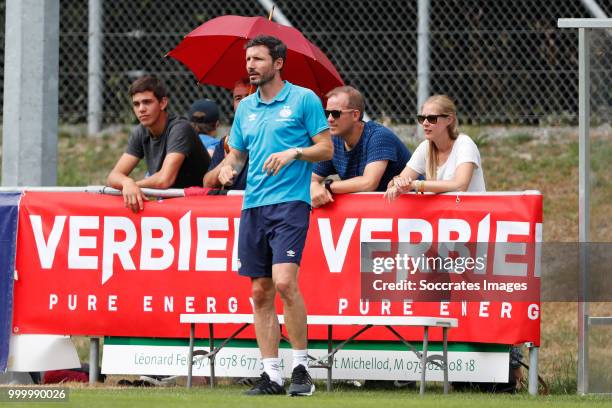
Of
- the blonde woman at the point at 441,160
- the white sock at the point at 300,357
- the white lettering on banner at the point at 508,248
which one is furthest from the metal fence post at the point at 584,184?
the white sock at the point at 300,357

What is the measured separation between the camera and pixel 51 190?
10148mm

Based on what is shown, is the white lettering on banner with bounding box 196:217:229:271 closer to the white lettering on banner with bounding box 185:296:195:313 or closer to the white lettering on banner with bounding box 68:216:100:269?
the white lettering on banner with bounding box 185:296:195:313

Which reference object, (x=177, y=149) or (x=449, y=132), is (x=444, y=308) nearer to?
(x=449, y=132)

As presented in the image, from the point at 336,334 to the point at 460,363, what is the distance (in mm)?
853

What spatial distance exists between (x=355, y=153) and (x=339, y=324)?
133 cm

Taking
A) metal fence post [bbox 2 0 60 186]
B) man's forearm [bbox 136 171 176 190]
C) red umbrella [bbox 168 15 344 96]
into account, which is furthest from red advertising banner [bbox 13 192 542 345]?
red umbrella [bbox 168 15 344 96]

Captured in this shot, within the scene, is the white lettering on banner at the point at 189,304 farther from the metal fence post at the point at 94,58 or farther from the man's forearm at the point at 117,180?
the metal fence post at the point at 94,58

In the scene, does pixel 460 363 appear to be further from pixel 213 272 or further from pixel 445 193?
pixel 213 272

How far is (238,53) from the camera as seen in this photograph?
11250mm

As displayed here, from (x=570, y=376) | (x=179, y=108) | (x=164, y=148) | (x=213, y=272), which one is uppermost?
(x=179, y=108)

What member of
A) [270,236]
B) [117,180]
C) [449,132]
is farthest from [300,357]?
[117,180]

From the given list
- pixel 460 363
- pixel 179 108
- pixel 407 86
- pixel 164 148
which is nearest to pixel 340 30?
pixel 407 86

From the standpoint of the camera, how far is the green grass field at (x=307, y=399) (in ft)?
26.5

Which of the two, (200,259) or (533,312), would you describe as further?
(200,259)
